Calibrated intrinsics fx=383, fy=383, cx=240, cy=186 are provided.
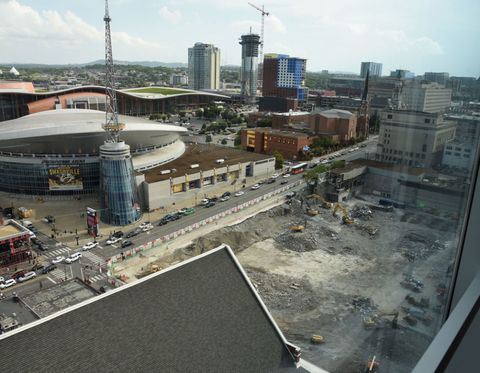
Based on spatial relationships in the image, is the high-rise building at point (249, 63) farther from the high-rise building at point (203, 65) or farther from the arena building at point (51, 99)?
the arena building at point (51, 99)

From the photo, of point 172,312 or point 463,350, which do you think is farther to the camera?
point 172,312

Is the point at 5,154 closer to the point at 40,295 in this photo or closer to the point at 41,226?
the point at 41,226

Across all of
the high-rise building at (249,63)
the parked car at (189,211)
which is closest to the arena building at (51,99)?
the parked car at (189,211)

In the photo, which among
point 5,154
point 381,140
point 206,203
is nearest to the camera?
point 381,140

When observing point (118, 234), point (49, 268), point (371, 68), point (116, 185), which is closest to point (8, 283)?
point (49, 268)

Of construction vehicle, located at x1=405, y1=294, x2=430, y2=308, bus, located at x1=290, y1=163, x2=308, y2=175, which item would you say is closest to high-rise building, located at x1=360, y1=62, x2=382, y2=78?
construction vehicle, located at x1=405, y1=294, x2=430, y2=308

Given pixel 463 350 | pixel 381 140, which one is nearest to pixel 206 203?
pixel 381 140

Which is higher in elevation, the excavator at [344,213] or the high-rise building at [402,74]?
the high-rise building at [402,74]

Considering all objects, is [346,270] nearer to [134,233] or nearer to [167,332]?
[134,233]
